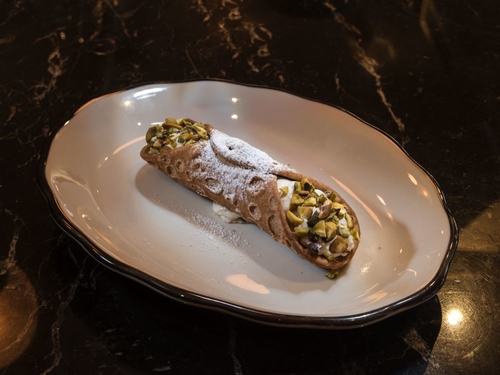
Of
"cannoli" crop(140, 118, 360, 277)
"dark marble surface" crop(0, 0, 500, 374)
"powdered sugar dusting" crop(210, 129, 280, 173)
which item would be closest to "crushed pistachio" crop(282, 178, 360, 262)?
"cannoli" crop(140, 118, 360, 277)

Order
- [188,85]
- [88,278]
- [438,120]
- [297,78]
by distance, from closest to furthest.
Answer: [88,278] < [188,85] < [438,120] < [297,78]

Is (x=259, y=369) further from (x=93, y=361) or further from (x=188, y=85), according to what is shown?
(x=188, y=85)

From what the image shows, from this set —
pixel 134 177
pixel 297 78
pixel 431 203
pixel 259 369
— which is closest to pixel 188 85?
pixel 134 177

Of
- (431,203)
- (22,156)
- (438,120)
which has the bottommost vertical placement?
(438,120)

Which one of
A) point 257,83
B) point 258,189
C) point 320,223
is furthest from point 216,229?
point 257,83

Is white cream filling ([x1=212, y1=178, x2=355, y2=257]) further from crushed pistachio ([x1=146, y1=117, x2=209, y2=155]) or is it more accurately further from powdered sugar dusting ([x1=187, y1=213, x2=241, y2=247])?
crushed pistachio ([x1=146, y1=117, x2=209, y2=155])

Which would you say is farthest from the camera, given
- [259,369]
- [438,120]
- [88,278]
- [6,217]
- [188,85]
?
[438,120]

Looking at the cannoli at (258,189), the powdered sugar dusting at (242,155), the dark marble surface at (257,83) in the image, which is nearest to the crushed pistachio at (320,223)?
the cannoli at (258,189)
